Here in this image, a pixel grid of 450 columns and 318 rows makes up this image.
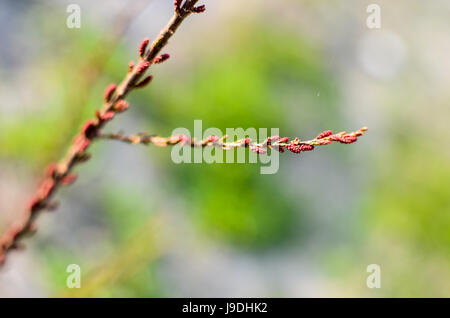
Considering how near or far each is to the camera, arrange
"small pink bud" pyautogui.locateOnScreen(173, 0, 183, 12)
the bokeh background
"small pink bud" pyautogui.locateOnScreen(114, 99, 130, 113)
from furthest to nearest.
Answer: the bokeh background < "small pink bud" pyautogui.locateOnScreen(114, 99, 130, 113) < "small pink bud" pyautogui.locateOnScreen(173, 0, 183, 12)

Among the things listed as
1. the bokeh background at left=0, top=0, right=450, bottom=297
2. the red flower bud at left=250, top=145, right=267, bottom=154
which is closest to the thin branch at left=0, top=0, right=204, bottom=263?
the red flower bud at left=250, top=145, right=267, bottom=154

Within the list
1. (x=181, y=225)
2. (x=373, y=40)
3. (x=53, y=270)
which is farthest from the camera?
(x=373, y=40)

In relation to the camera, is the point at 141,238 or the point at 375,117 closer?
the point at 141,238

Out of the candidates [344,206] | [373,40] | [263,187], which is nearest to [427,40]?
[373,40]

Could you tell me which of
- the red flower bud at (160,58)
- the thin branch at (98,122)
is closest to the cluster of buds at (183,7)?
the thin branch at (98,122)

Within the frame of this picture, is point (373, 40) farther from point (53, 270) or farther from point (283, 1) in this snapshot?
point (53, 270)

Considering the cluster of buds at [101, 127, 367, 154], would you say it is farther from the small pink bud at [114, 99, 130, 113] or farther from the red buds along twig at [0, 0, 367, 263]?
the small pink bud at [114, 99, 130, 113]

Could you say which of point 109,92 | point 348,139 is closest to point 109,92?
point 109,92
